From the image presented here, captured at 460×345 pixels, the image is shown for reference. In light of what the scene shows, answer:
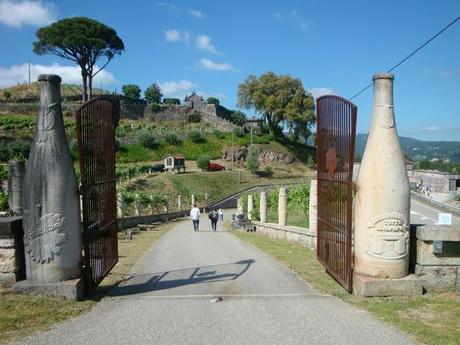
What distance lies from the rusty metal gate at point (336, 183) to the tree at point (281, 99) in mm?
68866

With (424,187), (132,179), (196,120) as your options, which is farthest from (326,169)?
(196,120)

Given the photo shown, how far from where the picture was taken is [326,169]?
8.29 metres

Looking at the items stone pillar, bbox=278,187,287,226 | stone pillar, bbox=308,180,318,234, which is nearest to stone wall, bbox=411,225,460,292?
stone pillar, bbox=308,180,318,234

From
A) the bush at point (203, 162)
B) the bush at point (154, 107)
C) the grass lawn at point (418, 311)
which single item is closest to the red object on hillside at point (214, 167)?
the bush at point (203, 162)

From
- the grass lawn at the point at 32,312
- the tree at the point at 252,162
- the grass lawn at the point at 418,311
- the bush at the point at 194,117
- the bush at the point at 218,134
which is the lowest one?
the grass lawn at the point at 418,311

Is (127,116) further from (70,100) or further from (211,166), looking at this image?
(211,166)

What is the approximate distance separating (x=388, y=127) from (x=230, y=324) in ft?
11.6

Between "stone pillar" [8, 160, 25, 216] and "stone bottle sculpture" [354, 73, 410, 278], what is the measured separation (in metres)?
9.57

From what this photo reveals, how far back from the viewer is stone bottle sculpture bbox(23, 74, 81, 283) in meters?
6.45

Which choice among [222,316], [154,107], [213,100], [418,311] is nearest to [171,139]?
[154,107]

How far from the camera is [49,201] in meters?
6.46

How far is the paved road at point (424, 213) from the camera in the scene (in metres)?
32.9

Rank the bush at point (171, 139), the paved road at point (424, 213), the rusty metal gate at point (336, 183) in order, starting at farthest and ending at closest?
1. the bush at point (171, 139)
2. the paved road at point (424, 213)
3. the rusty metal gate at point (336, 183)

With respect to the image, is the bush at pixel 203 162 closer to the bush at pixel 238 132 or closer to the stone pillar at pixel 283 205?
the bush at pixel 238 132
